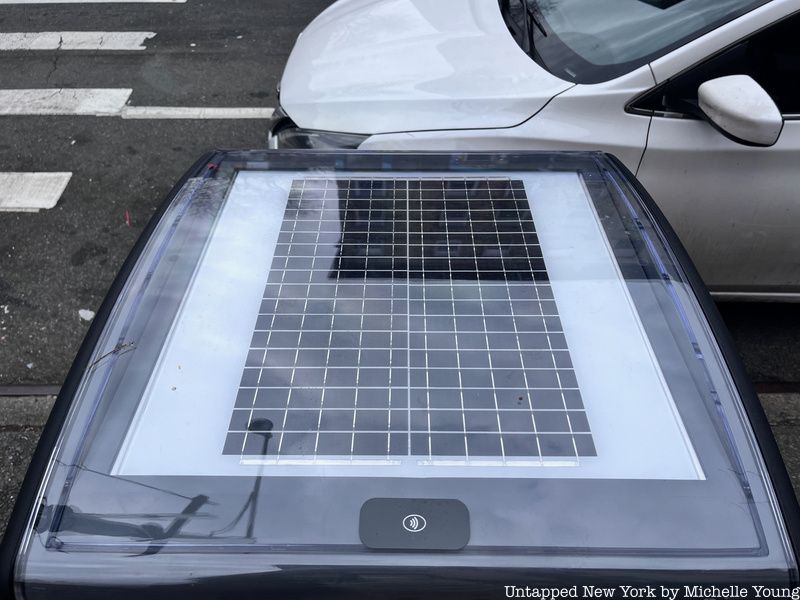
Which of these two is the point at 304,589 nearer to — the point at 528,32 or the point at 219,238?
the point at 219,238

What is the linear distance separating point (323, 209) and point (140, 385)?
73 cm

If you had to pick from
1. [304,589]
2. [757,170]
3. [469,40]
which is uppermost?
[304,589]

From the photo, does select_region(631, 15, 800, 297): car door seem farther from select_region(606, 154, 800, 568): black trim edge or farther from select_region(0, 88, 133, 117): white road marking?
select_region(0, 88, 133, 117): white road marking

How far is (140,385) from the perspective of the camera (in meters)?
1.29

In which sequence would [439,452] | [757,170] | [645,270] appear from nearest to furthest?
[439,452], [645,270], [757,170]

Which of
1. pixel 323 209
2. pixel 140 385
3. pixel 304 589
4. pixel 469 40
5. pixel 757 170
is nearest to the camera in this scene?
pixel 304 589

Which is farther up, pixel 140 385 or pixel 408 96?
pixel 140 385

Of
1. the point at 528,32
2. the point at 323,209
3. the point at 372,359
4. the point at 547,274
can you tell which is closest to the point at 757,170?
the point at 528,32

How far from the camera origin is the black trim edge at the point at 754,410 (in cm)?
108

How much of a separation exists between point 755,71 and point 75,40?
20.4 ft

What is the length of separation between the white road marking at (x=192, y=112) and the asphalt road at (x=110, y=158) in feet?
0.28

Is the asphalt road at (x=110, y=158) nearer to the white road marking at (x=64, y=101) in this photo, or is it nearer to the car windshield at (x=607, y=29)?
the white road marking at (x=64, y=101)

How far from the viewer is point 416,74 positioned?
298cm

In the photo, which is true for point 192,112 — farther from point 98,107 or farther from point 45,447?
point 45,447
